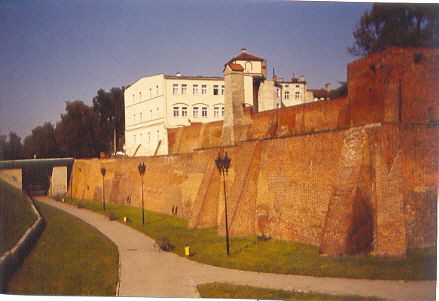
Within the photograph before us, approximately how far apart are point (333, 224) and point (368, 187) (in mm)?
1093

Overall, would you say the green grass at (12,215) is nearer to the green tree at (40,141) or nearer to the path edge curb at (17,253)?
the path edge curb at (17,253)

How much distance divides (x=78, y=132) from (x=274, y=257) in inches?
258

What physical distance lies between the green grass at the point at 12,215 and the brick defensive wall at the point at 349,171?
170 cm

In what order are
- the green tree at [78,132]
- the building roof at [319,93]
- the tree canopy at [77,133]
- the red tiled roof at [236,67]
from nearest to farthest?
the tree canopy at [77,133]
the green tree at [78,132]
the building roof at [319,93]
the red tiled roof at [236,67]

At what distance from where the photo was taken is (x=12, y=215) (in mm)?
11391

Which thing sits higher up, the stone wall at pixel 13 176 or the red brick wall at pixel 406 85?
the red brick wall at pixel 406 85

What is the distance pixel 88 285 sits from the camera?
9.96 meters

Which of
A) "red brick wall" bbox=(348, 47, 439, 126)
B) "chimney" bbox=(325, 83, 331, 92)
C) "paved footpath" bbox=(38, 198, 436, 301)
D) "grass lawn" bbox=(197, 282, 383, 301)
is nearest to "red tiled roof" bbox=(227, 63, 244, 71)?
"chimney" bbox=(325, 83, 331, 92)

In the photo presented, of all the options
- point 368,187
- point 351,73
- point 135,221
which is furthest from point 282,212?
point 135,221

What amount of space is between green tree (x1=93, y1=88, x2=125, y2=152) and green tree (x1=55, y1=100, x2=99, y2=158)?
20 cm

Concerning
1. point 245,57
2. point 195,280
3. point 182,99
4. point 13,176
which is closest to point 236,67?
point 245,57

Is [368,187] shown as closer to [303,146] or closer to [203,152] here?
[303,146]

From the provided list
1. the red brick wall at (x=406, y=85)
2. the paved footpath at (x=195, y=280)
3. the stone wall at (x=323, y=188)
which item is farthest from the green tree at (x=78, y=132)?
the red brick wall at (x=406, y=85)

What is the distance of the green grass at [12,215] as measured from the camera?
10.8 meters
